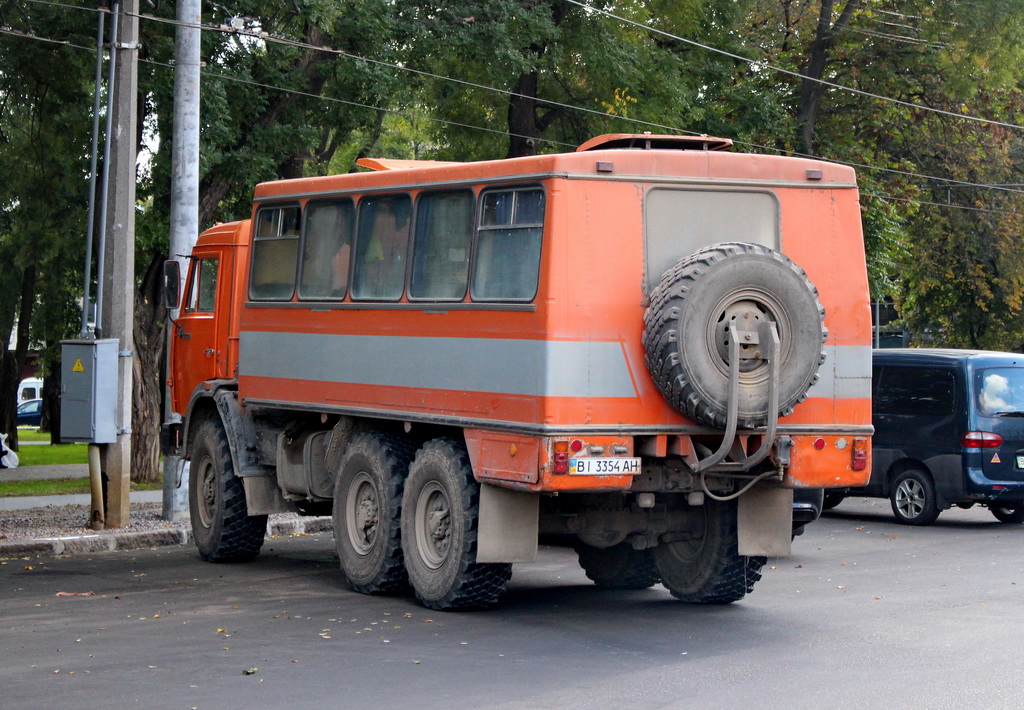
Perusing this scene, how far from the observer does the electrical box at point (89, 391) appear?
15172 mm

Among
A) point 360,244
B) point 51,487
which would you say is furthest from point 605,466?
point 51,487

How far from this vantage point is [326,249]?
1190 cm

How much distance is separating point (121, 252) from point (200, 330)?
1930mm

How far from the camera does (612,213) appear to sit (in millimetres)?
9398

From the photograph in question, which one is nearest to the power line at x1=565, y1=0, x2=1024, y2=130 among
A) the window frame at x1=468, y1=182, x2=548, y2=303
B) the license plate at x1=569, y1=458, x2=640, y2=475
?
the window frame at x1=468, y1=182, x2=548, y2=303

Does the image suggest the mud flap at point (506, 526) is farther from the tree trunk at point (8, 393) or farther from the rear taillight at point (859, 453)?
the tree trunk at point (8, 393)

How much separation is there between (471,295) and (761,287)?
1.99m

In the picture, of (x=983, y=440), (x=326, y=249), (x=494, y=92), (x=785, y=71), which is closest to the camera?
(x=326, y=249)

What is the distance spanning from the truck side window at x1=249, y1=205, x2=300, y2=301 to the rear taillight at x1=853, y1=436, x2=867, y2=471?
4.90 meters

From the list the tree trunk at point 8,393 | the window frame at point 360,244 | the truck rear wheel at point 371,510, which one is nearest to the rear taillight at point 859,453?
the truck rear wheel at point 371,510

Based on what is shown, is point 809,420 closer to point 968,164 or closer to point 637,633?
point 637,633

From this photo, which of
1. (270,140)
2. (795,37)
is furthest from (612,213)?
(795,37)

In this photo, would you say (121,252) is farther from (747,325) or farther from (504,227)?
(747,325)

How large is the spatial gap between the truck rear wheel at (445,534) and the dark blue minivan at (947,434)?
22.0 ft
